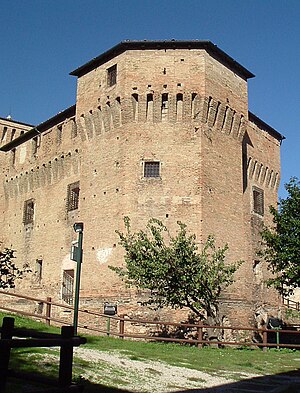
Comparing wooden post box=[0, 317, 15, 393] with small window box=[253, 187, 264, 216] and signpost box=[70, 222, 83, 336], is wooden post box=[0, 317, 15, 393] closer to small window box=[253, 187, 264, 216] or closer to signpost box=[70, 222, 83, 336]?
signpost box=[70, 222, 83, 336]

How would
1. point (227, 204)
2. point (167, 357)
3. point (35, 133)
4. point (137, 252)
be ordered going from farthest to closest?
point (35, 133) < point (227, 204) < point (137, 252) < point (167, 357)

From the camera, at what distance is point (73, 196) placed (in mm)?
25031

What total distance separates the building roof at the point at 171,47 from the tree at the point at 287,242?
6156 millimetres

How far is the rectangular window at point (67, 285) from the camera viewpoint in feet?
78.4

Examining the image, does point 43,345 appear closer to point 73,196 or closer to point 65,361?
point 65,361

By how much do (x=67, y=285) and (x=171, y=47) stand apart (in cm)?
1198

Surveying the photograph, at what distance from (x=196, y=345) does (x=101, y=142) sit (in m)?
10.3

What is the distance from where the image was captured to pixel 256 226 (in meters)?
24.8

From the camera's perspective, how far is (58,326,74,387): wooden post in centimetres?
514

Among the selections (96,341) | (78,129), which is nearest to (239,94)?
(78,129)

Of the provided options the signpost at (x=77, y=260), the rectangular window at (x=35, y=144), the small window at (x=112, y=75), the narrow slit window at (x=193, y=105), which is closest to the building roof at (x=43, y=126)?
the rectangular window at (x=35, y=144)

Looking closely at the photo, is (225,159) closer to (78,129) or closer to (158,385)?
(78,129)

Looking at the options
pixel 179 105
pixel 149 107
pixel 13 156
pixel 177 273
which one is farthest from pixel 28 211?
pixel 177 273

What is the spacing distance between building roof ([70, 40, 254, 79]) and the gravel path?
15036mm
